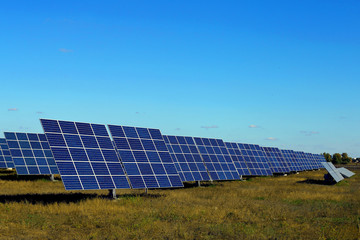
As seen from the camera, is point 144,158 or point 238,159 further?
point 238,159

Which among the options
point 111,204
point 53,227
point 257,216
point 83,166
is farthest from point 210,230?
point 83,166

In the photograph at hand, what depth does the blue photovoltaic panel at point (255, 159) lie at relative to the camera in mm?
46681

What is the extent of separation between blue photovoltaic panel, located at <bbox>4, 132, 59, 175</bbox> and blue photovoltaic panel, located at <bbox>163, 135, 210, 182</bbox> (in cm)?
1233

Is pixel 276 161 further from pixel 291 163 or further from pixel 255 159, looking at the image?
pixel 255 159

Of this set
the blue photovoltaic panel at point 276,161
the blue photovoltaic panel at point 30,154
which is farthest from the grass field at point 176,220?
the blue photovoltaic panel at point 276,161

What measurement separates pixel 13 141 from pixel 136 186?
24355 mm

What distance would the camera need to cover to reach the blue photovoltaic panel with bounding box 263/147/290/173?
5675 cm

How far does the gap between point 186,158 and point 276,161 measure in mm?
27852

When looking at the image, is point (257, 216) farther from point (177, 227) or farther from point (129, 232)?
point (129, 232)

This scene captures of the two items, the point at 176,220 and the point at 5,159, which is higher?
the point at 5,159

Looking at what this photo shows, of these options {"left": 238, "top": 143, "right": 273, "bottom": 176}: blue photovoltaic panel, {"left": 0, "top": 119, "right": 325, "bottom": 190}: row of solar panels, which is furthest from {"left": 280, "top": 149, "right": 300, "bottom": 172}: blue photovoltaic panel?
{"left": 0, "top": 119, "right": 325, "bottom": 190}: row of solar panels

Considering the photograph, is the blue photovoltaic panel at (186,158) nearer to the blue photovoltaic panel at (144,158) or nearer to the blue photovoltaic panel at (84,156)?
the blue photovoltaic panel at (144,158)

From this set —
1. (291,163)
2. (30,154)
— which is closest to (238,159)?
(30,154)

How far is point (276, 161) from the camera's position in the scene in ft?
197
